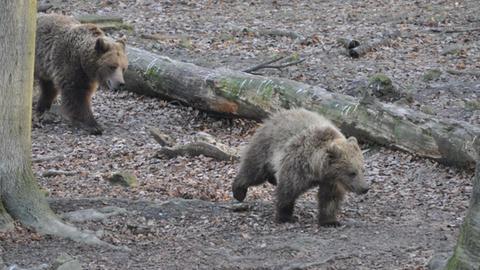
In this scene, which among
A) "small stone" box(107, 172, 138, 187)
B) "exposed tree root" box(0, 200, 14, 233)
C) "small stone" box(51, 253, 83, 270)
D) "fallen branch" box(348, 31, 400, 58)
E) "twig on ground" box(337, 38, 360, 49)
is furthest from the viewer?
"twig on ground" box(337, 38, 360, 49)

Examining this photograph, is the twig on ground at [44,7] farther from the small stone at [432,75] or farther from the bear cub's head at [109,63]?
the small stone at [432,75]

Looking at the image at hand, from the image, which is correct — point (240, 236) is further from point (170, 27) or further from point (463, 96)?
point (170, 27)

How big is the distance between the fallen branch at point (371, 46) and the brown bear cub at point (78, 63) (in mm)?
5177

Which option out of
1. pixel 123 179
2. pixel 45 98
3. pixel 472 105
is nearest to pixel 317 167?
pixel 123 179

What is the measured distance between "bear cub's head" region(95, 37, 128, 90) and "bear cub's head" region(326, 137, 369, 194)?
5339 millimetres

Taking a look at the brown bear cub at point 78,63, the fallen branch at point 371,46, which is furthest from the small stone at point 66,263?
the fallen branch at point 371,46

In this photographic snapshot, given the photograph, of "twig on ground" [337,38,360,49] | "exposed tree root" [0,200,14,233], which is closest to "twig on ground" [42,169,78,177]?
"exposed tree root" [0,200,14,233]

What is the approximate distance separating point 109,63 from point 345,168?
5.57 meters

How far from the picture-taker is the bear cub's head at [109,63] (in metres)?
12.9

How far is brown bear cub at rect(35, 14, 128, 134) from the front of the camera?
12930mm

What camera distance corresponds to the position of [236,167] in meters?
11.1

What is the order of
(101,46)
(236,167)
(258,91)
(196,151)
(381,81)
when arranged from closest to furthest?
(236,167) → (196,151) → (258,91) → (101,46) → (381,81)

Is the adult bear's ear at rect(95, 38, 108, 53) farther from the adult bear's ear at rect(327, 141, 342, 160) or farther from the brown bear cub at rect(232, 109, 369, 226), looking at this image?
the adult bear's ear at rect(327, 141, 342, 160)

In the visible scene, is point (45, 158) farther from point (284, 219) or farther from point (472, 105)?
point (472, 105)
